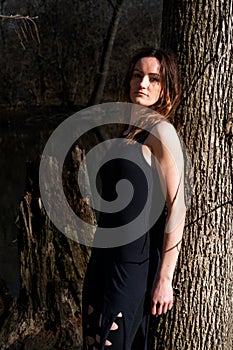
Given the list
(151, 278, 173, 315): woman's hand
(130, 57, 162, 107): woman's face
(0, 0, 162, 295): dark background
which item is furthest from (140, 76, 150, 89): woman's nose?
(0, 0, 162, 295): dark background

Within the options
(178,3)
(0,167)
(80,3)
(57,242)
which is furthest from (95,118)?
(80,3)

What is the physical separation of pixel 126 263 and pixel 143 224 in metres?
0.18

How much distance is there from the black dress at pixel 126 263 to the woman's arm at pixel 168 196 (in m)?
0.06

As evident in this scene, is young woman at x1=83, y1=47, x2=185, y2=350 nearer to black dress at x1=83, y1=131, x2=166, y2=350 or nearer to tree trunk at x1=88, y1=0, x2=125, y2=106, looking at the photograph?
black dress at x1=83, y1=131, x2=166, y2=350

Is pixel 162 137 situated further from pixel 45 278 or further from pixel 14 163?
pixel 14 163

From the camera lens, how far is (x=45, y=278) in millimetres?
4621

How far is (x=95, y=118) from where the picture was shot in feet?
43.3

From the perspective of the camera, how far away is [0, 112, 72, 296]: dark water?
7.56 meters

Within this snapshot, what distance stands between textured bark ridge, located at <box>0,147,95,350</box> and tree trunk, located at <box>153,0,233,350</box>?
1.57m

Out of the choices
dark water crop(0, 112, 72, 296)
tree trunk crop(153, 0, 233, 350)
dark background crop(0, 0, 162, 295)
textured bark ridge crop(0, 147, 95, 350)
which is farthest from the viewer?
dark background crop(0, 0, 162, 295)

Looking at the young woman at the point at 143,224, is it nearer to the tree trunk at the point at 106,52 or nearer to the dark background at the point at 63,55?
the tree trunk at the point at 106,52

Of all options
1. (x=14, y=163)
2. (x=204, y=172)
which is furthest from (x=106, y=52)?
(x=204, y=172)

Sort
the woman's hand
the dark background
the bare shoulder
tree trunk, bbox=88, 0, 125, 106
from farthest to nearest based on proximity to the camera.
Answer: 1. the dark background
2. tree trunk, bbox=88, 0, 125, 106
3. the woman's hand
4. the bare shoulder

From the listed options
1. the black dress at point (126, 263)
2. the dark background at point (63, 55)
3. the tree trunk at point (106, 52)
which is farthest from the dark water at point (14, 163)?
the black dress at point (126, 263)
